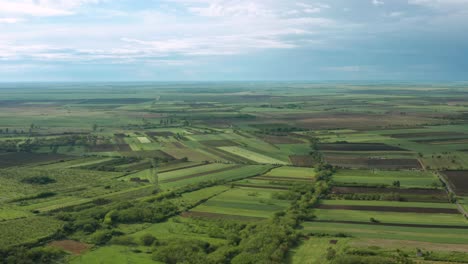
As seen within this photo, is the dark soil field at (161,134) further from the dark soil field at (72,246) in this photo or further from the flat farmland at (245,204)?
the dark soil field at (72,246)

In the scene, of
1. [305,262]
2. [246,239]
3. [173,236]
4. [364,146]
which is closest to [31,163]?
[173,236]

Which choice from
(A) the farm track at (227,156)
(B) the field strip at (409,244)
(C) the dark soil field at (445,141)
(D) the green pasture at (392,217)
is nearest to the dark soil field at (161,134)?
(A) the farm track at (227,156)

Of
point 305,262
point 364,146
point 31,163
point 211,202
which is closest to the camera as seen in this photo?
point 305,262

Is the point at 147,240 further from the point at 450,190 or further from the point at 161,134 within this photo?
the point at 161,134

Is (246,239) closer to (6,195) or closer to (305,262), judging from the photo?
(305,262)

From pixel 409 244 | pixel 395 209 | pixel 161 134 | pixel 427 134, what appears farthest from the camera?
pixel 161 134

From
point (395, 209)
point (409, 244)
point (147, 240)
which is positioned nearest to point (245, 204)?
point (147, 240)
